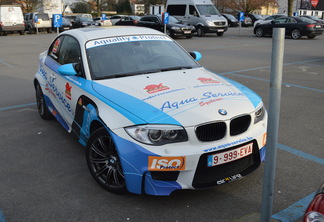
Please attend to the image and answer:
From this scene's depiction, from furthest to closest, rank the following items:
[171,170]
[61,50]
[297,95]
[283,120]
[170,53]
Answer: [297,95] → [283,120] → [61,50] → [170,53] → [171,170]

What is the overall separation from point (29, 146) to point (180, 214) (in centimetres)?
267

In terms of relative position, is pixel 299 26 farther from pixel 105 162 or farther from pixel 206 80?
pixel 105 162

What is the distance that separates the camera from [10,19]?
29.3m

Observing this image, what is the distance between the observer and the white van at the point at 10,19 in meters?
29.0

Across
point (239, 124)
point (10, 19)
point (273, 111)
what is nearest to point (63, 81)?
point (239, 124)

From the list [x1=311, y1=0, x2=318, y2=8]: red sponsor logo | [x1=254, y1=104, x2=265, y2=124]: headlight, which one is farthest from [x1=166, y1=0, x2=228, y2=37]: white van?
[x1=311, y1=0, x2=318, y2=8]: red sponsor logo

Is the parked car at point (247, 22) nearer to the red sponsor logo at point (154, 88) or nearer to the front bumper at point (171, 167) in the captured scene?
the red sponsor logo at point (154, 88)

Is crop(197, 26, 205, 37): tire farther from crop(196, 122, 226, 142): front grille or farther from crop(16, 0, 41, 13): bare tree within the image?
crop(16, 0, 41, 13): bare tree

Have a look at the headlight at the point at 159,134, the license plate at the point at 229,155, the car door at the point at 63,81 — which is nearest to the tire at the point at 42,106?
the car door at the point at 63,81

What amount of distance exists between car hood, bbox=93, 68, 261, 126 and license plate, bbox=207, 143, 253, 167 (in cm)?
32

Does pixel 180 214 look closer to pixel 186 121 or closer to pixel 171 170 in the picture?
pixel 171 170

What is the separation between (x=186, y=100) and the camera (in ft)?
11.3

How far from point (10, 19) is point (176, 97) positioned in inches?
1167

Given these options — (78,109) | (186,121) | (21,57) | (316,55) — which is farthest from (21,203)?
(316,55)
